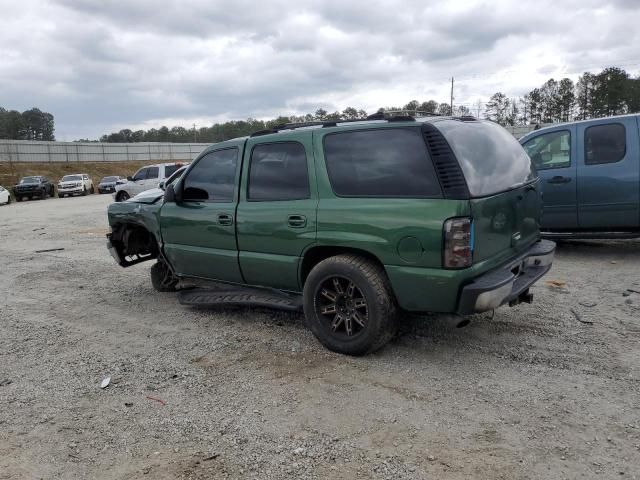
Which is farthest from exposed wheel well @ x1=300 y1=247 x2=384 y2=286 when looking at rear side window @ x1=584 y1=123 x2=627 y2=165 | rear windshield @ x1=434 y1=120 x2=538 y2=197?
rear side window @ x1=584 y1=123 x2=627 y2=165

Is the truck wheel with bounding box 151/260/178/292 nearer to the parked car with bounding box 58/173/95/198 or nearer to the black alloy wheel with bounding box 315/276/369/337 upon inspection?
the black alloy wheel with bounding box 315/276/369/337

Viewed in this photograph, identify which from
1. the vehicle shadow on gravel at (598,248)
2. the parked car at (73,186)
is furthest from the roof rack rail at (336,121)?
the parked car at (73,186)

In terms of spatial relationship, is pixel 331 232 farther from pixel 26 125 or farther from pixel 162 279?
pixel 26 125

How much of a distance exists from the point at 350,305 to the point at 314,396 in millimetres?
825

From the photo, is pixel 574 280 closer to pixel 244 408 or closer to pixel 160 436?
pixel 244 408

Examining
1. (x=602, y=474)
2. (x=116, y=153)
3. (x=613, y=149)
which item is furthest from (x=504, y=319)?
(x=116, y=153)

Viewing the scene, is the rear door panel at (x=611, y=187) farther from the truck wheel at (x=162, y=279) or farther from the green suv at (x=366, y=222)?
the truck wheel at (x=162, y=279)

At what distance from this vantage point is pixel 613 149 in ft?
23.2

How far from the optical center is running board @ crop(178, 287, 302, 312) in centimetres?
454

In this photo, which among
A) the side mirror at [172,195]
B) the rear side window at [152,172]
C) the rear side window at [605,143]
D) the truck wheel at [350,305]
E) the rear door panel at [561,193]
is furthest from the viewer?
the rear side window at [152,172]

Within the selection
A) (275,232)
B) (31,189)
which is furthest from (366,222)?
(31,189)

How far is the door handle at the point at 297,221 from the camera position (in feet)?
13.9

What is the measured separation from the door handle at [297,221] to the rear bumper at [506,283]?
1.42 meters

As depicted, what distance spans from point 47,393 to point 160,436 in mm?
1215
